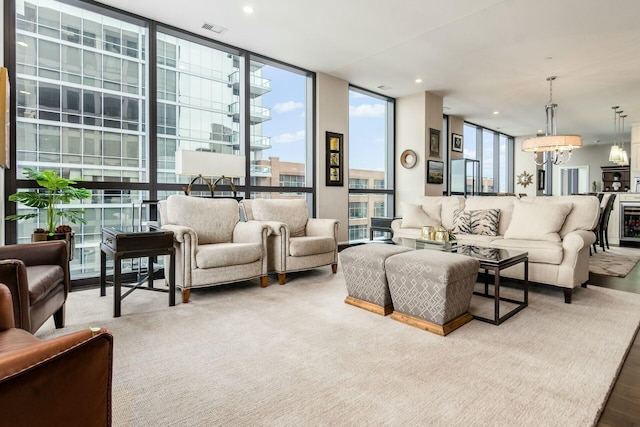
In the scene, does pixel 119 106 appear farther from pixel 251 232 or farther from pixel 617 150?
pixel 617 150

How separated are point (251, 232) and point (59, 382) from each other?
9.29ft

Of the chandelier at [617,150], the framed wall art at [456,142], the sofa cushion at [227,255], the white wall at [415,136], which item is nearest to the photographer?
the sofa cushion at [227,255]

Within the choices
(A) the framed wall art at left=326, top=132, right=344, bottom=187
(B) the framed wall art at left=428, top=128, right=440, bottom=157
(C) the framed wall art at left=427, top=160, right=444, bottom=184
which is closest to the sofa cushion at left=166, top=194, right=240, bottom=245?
(A) the framed wall art at left=326, top=132, right=344, bottom=187

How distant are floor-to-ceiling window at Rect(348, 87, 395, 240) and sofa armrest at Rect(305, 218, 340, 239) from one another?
2.11 metres

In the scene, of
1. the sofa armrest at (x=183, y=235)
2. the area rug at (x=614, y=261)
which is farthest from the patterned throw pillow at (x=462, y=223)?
the sofa armrest at (x=183, y=235)

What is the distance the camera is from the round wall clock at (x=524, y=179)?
402 inches

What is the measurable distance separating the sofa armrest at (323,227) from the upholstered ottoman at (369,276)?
3.82ft

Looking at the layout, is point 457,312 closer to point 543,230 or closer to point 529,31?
point 543,230

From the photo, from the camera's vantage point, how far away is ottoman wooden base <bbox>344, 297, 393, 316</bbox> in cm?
263

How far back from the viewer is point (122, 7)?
3.69 meters

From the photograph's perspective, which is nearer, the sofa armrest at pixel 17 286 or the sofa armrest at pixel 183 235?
the sofa armrest at pixel 17 286

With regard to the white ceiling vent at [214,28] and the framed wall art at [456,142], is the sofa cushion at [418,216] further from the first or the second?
the framed wall art at [456,142]

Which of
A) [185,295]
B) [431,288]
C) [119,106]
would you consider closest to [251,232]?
[185,295]

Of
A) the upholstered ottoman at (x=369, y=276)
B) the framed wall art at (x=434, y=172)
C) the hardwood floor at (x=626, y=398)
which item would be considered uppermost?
the framed wall art at (x=434, y=172)
